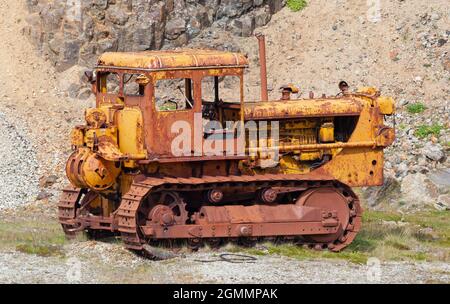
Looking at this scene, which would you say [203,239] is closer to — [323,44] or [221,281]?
[221,281]

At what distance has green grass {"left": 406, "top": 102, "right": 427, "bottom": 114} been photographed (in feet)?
97.2

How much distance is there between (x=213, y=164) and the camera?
19.1 meters

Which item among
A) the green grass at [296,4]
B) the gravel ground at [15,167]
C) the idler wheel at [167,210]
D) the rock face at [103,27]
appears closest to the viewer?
the idler wheel at [167,210]

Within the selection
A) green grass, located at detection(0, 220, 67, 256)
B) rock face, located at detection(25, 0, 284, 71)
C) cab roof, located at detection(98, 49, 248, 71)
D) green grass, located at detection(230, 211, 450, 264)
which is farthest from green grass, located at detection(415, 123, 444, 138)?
cab roof, located at detection(98, 49, 248, 71)

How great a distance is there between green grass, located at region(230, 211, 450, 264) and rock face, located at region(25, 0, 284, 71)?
389 inches

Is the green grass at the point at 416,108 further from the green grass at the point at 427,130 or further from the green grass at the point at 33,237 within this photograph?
the green grass at the point at 33,237

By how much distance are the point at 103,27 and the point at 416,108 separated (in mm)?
8675

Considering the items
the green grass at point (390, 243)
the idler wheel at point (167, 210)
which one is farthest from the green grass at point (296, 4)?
the idler wheel at point (167, 210)

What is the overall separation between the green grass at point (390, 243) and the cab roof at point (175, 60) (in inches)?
119

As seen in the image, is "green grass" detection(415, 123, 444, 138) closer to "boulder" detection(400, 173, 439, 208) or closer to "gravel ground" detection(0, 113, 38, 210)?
"boulder" detection(400, 173, 439, 208)

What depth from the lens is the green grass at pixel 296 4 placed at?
110 ft

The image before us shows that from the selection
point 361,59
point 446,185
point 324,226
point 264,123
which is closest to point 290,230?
point 324,226

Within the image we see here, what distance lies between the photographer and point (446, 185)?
25422 mm

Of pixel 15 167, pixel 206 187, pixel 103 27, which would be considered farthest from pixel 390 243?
pixel 103 27
